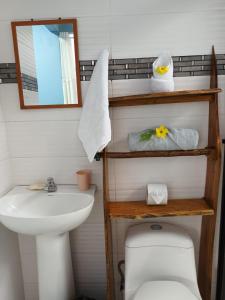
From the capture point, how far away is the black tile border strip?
1.30 metres

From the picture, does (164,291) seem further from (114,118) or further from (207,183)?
(114,118)

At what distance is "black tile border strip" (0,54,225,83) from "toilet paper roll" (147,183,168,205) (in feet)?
2.11

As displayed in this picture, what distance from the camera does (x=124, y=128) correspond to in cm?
138

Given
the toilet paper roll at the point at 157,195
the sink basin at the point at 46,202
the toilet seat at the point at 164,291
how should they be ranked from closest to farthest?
1. the toilet seat at the point at 164,291
2. the sink basin at the point at 46,202
3. the toilet paper roll at the point at 157,195

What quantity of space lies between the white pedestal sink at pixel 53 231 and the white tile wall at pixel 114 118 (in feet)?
0.41

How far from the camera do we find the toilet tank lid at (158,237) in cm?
130

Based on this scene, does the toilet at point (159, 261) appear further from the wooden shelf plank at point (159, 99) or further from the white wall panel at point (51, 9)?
the white wall panel at point (51, 9)

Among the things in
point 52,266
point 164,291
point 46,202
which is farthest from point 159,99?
point 52,266

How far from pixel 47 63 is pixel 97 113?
1.49 feet

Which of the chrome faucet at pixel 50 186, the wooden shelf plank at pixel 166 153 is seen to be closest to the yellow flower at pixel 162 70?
the wooden shelf plank at pixel 166 153

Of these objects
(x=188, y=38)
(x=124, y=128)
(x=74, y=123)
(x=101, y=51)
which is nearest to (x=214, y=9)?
(x=188, y=38)

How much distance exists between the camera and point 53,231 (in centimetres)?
115

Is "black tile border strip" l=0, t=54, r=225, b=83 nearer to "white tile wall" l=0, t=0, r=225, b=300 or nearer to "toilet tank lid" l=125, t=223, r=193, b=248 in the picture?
"white tile wall" l=0, t=0, r=225, b=300

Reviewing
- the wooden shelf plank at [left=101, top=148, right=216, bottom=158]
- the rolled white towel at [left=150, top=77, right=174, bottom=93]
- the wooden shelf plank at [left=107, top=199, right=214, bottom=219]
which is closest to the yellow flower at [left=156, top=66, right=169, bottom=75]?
the rolled white towel at [left=150, top=77, right=174, bottom=93]
